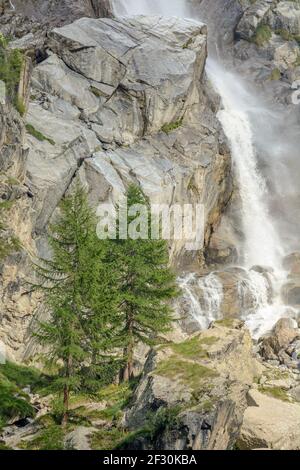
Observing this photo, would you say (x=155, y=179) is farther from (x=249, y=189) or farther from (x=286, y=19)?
(x=286, y=19)

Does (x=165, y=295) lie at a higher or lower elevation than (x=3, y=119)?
lower

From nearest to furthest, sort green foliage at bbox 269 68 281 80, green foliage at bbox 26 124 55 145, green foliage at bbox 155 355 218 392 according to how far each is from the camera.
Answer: green foliage at bbox 155 355 218 392 < green foliage at bbox 26 124 55 145 < green foliage at bbox 269 68 281 80

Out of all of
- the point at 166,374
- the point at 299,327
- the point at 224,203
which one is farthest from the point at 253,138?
the point at 166,374

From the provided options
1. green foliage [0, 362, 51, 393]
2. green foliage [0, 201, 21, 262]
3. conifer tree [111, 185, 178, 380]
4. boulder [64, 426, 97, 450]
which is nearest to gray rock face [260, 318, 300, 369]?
conifer tree [111, 185, 178, 380]

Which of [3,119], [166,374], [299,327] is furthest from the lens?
[299,327]

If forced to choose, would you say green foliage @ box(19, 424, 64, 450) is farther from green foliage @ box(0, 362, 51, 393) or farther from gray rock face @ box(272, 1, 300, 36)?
gray rock face @ box(272, 1, 300, 36)

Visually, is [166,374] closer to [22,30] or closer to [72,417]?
[72,417]

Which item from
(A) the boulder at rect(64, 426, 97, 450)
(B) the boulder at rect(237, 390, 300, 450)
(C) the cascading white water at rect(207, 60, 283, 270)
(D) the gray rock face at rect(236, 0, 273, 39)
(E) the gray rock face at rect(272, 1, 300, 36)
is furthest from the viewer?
(E) the gray rock face at rect(272, 1, 300, 36)

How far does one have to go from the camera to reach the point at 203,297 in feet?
124

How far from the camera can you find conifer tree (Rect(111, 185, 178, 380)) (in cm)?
2317

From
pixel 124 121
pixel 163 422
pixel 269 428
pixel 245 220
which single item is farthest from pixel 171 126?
pixel 163 422

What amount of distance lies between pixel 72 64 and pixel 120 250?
2460 centimetres

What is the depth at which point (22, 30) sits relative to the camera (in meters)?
44.3

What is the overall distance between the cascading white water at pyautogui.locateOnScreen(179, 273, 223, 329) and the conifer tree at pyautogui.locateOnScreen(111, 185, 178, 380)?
13.0 m
